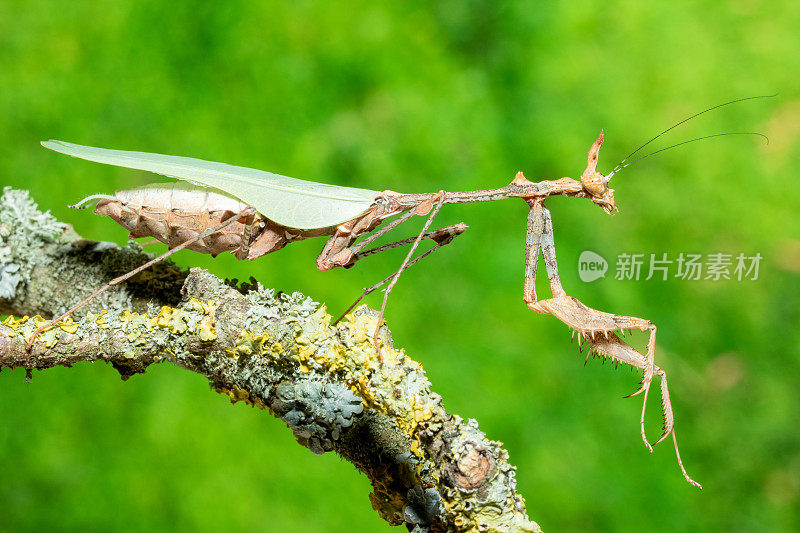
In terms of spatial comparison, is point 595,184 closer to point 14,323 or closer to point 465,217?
point 465,217

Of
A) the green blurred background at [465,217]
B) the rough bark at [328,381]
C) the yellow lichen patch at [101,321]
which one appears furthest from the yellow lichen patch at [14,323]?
the green blurred background at [465,217]

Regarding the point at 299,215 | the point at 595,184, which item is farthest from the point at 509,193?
the point at 299,215

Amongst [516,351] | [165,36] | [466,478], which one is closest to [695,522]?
[516,351]

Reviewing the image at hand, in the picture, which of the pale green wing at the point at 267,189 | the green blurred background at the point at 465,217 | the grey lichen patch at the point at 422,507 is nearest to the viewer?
the grey lichen patch at the point at 422,507

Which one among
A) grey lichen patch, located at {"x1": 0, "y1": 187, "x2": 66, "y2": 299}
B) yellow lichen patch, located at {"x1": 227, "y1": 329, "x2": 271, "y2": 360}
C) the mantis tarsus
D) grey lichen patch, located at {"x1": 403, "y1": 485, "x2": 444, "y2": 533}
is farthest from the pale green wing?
grey lichen patch, located at {"x1": 403, "y1": 485, "x2": 444, "y2": 533}

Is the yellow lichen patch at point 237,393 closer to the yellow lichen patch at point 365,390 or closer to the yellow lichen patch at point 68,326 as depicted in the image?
the yellow lichen patch at point 365,390

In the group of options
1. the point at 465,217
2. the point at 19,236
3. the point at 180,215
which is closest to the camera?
the point at 180,215

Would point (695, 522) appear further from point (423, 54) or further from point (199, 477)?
point (423, 54)
